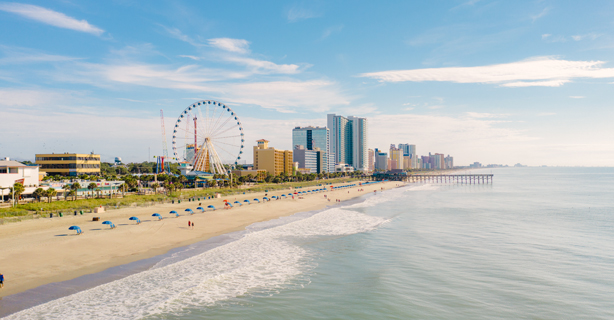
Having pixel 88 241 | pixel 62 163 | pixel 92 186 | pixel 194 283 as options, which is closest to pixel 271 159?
pixel 62 163

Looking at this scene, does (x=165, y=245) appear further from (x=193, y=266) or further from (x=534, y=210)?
(x=534, y=210)

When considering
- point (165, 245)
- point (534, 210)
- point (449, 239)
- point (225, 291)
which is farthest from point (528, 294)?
point (534, 210)

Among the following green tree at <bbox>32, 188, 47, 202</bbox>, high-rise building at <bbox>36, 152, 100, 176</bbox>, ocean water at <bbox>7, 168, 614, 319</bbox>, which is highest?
high-rise building at <bbox>36, 152, 100, 176</bbox>

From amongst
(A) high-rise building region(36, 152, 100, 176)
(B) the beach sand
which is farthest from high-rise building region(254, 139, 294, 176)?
(B) the beach sand

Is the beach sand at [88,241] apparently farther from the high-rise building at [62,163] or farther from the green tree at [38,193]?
the high-rise building at [62,163]

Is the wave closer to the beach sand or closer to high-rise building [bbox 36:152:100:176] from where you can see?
the beach sand

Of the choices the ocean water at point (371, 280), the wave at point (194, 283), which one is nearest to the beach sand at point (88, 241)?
the ocean water at point (371, 280)
